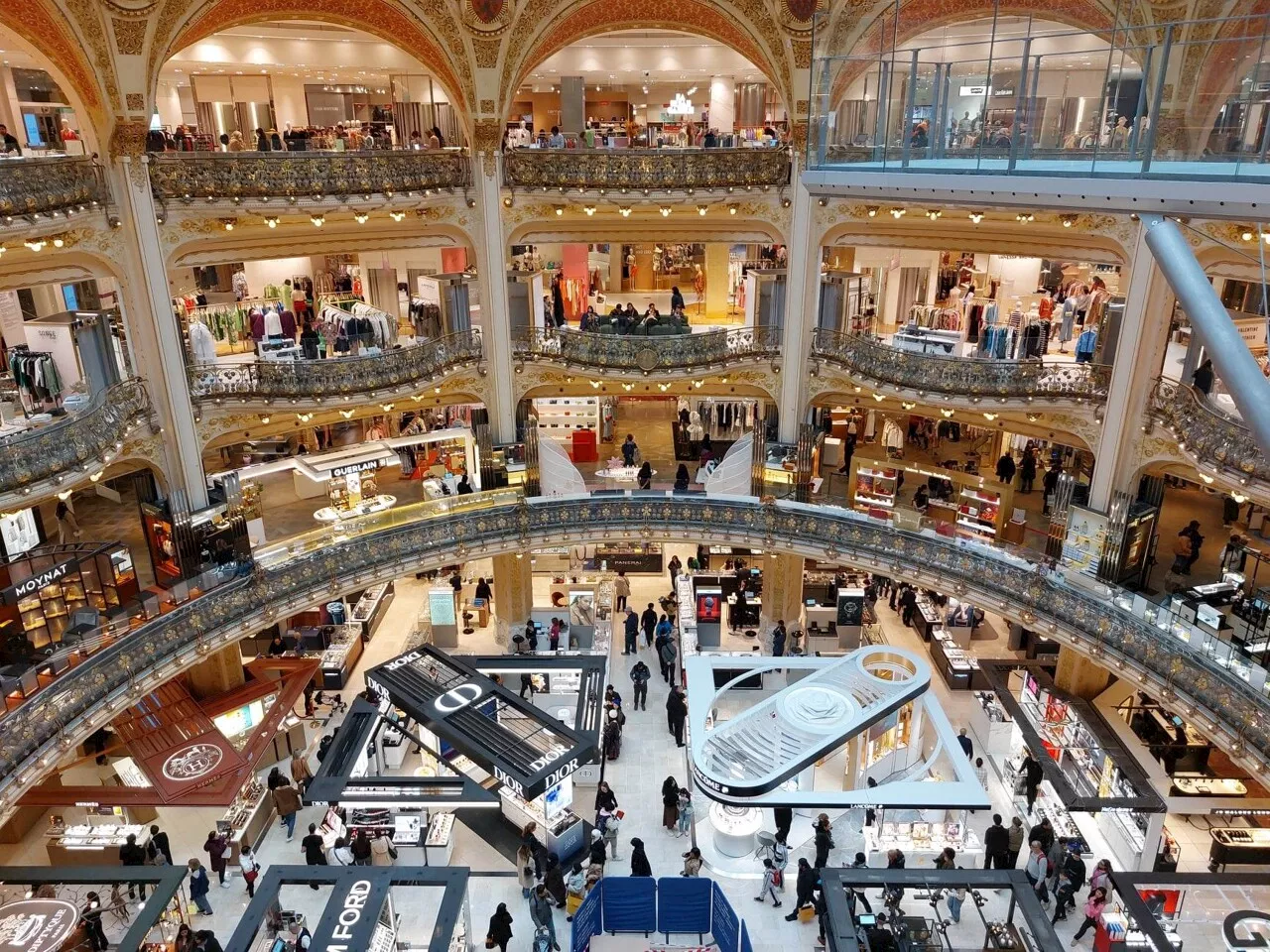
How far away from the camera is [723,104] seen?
2852 centimetres

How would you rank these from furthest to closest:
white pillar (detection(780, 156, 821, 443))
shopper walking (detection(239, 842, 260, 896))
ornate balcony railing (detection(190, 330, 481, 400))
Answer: white pillar (detection(780, 156, 821, 443)), ornate balcony railing (detection(190, 330, 481, 400)), shopper walking (detection(239, 842, 260, 896))

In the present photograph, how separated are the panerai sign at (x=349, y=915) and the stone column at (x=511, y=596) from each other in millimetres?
10850

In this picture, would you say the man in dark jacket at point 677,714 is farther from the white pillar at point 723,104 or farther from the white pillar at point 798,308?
the white pillar at point 723,104

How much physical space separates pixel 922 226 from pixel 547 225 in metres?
9.43

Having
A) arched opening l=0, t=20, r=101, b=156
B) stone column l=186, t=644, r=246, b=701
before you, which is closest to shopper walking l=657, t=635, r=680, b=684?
stone column l=186, t=644, r=246, b=701

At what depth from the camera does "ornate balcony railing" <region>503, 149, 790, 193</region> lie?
2142cm

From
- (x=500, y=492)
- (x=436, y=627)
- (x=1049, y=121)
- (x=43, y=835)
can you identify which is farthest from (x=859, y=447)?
(x=43, y=835)

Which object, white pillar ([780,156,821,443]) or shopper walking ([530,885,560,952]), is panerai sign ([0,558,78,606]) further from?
white pillar ([780,156,821,443])

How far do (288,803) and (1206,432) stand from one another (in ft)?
64.6

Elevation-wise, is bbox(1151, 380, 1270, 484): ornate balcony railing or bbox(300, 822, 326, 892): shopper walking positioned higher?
bbox(1151, 380, 1270, 484): ornate balcony railing

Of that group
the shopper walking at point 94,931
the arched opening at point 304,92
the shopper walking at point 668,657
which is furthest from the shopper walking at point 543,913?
the arched opening at point 304,92

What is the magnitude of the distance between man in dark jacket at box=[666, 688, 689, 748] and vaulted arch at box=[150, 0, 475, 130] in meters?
14.2

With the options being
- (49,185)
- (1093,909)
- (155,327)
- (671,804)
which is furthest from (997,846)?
(49,185)

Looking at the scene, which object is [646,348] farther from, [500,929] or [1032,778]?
[500,929]
